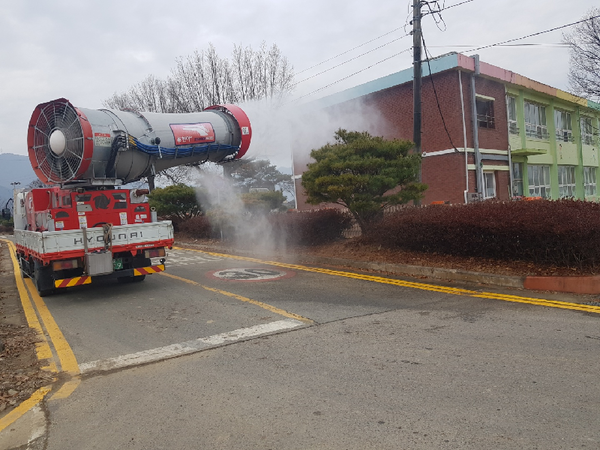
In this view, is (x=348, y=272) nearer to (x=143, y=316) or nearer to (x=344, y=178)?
(x=344, y=178)

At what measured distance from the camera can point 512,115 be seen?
22562 millimetres

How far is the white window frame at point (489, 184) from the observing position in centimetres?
2045

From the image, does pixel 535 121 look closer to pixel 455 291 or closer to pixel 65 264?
pixel 455 291

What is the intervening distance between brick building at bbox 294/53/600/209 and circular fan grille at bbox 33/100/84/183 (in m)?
10.3

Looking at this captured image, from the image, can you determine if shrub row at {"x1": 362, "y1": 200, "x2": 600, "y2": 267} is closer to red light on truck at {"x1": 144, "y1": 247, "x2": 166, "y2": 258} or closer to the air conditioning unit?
red light on truck at {"x1": 144, "y1": 247, "x2": 166, "y2": 258}

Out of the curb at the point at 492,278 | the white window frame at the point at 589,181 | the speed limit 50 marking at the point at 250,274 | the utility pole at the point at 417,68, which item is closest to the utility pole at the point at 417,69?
the utility pole at the point at 417,68

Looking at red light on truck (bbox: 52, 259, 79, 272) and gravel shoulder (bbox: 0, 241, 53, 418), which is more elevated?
red light on truck (bbox: 52, 259, 79, 272)

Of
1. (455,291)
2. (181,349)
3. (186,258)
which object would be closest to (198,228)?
(186,258)

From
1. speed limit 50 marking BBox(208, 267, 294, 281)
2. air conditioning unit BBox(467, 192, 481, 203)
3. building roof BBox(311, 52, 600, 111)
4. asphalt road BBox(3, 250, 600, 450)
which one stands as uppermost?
building roof BBox(311, 52, 600, 111)

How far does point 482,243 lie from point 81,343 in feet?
23.0

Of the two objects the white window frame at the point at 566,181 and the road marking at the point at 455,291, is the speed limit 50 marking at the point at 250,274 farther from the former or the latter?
the white window frame at the point at 566,181

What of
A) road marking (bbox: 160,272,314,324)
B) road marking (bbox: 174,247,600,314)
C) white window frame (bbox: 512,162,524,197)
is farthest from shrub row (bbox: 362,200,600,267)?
white window frame (bbox: 512,162,524,197)

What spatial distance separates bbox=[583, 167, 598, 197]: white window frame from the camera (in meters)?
29.0

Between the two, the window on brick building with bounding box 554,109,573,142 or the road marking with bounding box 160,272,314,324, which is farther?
the window on brick building with bounding box 554,109,573,142
